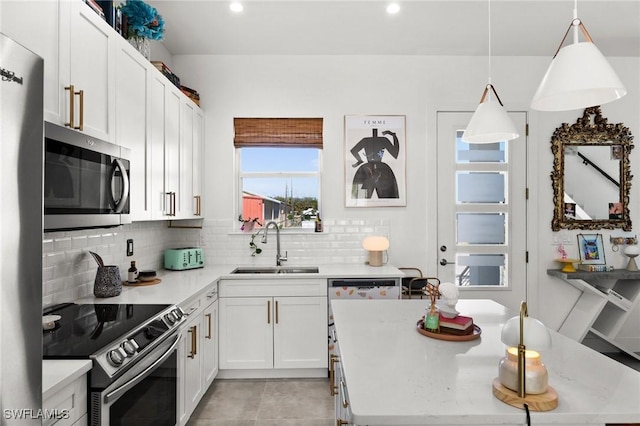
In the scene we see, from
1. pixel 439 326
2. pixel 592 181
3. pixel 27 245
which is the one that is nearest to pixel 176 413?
pixel 439 326

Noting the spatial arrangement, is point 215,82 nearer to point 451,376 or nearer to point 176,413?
point 176,413

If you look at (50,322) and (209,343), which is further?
(209,343)

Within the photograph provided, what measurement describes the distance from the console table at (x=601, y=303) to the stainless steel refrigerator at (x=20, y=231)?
399 centimetres

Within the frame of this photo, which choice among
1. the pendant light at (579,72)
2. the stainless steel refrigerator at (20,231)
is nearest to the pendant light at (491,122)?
the pendant light at (579,72)

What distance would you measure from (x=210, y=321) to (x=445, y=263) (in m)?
2.26

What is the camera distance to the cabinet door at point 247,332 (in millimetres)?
3123

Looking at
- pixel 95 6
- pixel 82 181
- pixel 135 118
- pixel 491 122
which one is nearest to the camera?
pixel 82 181

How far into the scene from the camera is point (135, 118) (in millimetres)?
2314

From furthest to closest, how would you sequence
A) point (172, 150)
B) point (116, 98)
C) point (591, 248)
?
point (591, 248) → point (172, 150) → point (116, 98)

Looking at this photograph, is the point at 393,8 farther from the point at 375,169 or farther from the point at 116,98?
the point at 116,98

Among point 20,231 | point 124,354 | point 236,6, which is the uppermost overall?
point 236,6

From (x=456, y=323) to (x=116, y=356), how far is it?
1330mm

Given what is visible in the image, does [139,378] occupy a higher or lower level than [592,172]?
lower

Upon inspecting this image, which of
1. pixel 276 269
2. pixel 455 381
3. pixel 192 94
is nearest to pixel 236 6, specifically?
pixel 192 94
